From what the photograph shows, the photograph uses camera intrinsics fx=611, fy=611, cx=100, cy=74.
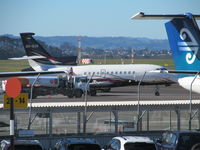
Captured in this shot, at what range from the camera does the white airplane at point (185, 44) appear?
33.2 m

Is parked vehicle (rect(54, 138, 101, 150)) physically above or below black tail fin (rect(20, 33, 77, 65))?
below

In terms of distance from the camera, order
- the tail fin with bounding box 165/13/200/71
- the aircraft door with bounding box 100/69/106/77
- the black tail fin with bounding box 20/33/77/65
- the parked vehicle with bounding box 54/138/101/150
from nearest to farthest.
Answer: the parked vehicle with bounding box 54/138/101/150, the tail fin with bounding box 165/13/200/71, the aircraft door with bounding box 100/69/106/77, the black tail fin with bounding box 20/33/77/65

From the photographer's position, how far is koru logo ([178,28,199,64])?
33.4 m

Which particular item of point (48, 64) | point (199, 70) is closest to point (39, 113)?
point (199, 70)

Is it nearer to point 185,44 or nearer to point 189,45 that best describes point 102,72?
point 185,44

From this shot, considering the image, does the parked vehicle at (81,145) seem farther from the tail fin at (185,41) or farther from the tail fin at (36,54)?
the tail fin at (36,54)

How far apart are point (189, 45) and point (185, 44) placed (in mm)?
297

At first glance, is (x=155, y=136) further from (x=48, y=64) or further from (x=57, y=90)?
(x=48, y=64)

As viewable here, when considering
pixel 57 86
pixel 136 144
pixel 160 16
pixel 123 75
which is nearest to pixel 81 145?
pixel 136 144

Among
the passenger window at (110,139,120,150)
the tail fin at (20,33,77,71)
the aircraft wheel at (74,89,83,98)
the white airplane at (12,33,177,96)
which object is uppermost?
the tail fin at (20,33,77,71)

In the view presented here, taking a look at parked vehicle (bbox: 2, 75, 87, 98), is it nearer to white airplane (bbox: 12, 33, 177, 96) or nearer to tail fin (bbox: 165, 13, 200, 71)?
white airplane (bbox: 12, 33, 177, 96)

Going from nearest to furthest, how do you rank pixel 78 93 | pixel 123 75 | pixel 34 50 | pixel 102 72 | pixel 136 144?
pixel 136 144 → pixel 78 93 → pixel 123 75 → pixel 102 72 → pixel 34 50

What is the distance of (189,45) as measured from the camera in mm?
33688

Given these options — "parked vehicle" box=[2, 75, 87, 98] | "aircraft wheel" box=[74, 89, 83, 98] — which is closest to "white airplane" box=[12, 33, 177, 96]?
"parked vehicle" box=[2, 75, 87, 98]
